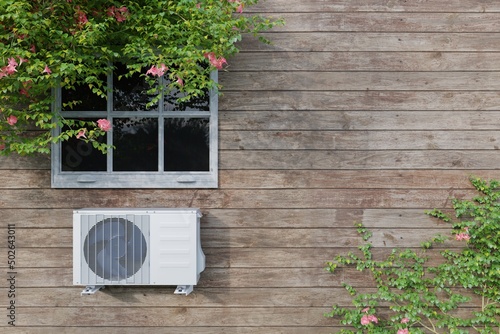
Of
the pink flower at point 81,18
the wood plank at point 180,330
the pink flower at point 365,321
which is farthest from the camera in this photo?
the wood plank at point 180,330

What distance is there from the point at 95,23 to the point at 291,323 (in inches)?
78.9

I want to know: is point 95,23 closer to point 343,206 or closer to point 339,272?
point 343,206

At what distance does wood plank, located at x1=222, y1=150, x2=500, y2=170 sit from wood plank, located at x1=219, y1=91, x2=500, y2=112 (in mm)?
260

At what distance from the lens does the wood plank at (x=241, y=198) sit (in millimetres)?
2691

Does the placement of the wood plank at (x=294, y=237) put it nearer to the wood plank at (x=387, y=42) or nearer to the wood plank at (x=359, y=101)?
the wood plank at (x=359, y=101)

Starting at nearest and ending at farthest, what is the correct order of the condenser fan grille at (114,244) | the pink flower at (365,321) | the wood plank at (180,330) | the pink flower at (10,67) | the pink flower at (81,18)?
the pink flower at (10,67), the pink flower at (81,18), the condenser fan grille at (114,244), the pink flower at (365,321), the wood plank at (180,330)

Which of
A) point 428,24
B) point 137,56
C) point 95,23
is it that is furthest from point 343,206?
point 95,23

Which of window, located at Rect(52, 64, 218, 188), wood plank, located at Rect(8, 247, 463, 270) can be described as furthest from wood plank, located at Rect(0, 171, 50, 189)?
wood plank, located at Rect(8, 247, 463, 270)

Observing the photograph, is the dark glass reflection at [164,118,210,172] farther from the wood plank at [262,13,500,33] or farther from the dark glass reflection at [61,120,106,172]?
the wood plank at [262,13,500,33]

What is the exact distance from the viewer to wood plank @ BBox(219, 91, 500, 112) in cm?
270

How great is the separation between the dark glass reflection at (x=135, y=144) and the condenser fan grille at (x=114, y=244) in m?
0.39

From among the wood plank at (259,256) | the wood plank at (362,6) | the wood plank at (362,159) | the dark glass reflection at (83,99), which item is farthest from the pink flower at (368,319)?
the dark glass reflection at (83,99)

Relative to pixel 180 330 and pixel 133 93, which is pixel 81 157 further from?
pixel 180 330

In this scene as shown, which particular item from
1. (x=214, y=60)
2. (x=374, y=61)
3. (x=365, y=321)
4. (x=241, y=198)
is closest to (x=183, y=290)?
(x=241, y=198)
